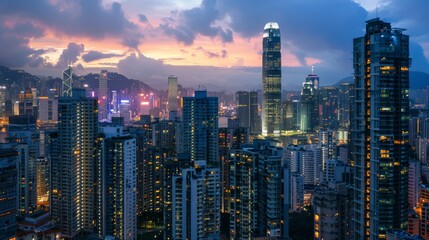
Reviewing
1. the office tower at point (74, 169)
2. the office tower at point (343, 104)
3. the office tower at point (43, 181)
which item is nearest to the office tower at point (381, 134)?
the office tower at point (74, 169)

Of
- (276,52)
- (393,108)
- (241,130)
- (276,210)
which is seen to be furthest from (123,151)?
(276,52)

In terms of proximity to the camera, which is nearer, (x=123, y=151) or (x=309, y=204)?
(x=123, y=151)

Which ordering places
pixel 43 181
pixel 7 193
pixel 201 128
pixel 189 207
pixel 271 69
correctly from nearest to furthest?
pixel 7 193, pixel 189 207, pixel 43 181, pixel 201 128, pixel 271 69

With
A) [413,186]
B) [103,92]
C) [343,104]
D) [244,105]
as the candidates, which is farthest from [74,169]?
[343,104]

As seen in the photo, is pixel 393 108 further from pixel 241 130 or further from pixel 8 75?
pixel 8 75

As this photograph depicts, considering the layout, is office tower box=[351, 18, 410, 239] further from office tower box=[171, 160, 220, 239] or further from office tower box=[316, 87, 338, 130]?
office tower box=[316, 87, 338, 130]

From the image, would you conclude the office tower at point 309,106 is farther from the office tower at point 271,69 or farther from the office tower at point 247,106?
the office tower at point 247,106

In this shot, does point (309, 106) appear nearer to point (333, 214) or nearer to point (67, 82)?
point (67, 82)
